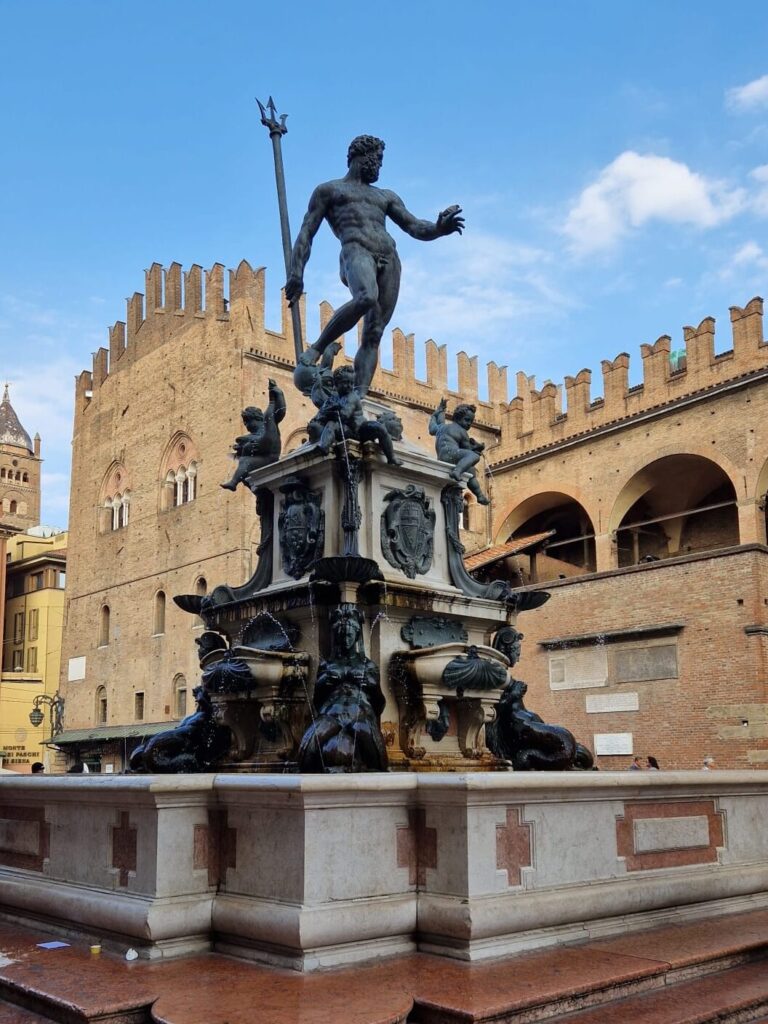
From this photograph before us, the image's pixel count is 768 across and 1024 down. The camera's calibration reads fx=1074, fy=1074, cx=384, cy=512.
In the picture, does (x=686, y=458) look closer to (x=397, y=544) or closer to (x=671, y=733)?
(x=671, y=733)

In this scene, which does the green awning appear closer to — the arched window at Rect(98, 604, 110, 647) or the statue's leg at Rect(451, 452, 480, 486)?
the arched window at Rect(98, 604, 110, 647)

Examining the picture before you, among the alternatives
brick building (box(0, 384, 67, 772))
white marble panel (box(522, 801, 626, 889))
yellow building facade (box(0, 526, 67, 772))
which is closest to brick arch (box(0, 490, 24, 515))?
brick building (box(0, 384, 67, 772))

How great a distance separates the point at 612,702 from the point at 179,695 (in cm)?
1311

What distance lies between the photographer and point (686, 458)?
2841cm

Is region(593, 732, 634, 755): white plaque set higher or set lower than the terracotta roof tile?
lower

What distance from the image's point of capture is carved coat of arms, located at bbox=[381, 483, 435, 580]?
6707 millimetres

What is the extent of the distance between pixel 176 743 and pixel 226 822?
89.1 inches

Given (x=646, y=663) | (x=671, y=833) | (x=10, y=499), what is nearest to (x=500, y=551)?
(x=646, y=663)

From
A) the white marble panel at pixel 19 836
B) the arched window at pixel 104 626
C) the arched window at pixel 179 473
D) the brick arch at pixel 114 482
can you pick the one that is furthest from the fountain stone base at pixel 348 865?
the brick arch at pixel 114 482

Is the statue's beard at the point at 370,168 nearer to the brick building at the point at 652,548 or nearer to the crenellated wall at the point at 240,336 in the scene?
the brick building at the point at 652,548

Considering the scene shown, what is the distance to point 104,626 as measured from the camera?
34.3m

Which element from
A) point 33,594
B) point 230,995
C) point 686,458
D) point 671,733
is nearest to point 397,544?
point 230,995

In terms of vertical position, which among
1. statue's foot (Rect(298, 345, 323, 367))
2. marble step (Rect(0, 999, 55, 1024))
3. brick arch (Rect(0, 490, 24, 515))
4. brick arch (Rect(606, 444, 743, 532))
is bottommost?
marble step (Rect(0, 999, 55, 1024))

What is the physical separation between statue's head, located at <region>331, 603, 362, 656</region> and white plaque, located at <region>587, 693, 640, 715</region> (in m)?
16.9
